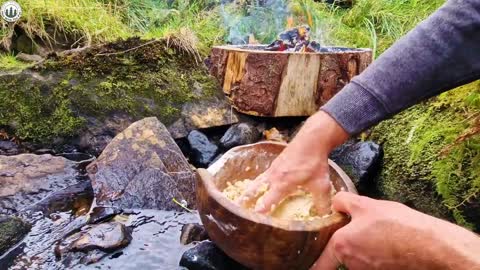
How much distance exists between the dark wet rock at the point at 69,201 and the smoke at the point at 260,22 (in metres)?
2.59

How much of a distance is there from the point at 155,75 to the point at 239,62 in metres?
0.56

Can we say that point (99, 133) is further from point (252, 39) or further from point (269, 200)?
point (252, 39)

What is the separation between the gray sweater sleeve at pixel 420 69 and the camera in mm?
1425

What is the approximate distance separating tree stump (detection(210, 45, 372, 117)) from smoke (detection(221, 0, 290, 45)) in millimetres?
1574

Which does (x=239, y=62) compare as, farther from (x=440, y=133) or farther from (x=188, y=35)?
(x=440, y=133)

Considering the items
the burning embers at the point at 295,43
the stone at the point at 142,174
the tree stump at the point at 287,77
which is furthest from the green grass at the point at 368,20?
the stone at the point at 142,174

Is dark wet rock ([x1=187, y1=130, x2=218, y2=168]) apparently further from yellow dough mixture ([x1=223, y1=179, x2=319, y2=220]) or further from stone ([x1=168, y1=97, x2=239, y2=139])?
yellow dough mixture ([x1=223, y1=179, x2=319, y2=220])

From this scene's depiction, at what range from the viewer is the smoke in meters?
4.72

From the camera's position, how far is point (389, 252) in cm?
121

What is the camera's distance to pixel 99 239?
1.85 metres

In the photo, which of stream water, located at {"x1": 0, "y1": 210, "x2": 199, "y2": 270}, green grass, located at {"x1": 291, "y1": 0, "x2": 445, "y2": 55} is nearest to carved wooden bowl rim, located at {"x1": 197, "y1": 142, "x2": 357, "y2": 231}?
stream water, located at {"x1": 0, "y1": 210, "x2": 199, "y2": 270}

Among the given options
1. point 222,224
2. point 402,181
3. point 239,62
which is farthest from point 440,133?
point 239,62

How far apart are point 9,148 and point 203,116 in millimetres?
1163

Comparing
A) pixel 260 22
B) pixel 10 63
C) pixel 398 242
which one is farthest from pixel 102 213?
pixel 260 22
